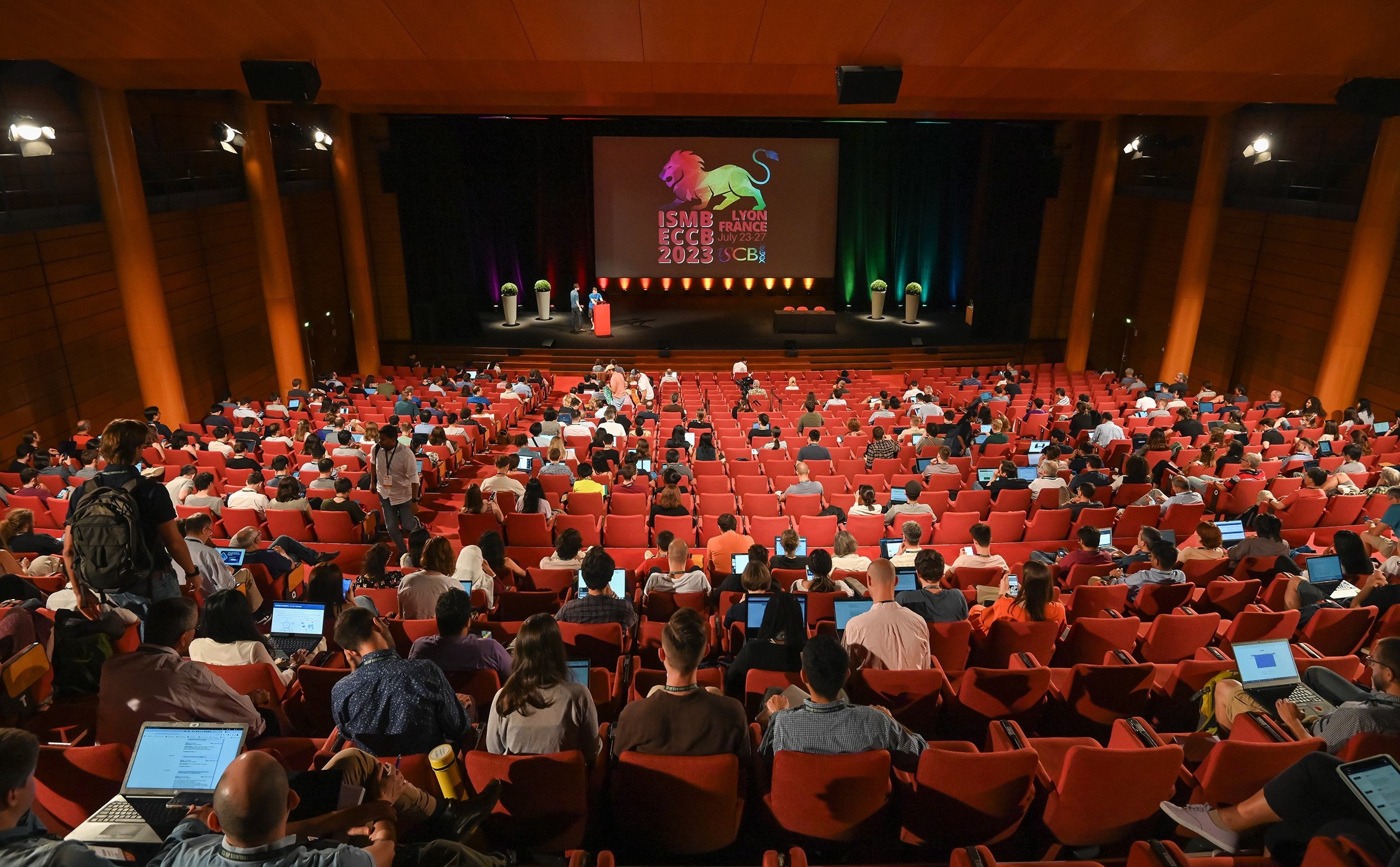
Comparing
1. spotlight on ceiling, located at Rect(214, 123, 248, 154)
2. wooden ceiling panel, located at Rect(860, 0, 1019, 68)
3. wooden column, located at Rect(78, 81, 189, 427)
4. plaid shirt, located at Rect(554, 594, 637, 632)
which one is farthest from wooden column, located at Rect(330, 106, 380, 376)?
plaid shirt, located at Rect(554, 594, 637, 632)

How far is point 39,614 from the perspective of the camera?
4062 mm

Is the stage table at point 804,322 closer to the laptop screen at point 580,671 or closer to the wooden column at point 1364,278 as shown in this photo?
the wooden column at point 1364,278

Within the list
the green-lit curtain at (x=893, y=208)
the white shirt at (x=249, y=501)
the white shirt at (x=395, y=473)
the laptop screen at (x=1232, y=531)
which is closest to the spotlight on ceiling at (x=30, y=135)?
the white shirt at (x=249, y=501)

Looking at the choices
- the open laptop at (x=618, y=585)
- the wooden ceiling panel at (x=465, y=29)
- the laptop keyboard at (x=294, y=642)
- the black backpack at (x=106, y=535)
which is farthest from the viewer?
the wooden ceiling panel at (x=465, y=29)

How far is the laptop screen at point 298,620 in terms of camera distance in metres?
4.39

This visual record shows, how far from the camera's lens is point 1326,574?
5.29 meters

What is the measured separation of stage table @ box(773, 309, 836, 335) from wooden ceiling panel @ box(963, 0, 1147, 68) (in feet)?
40.0

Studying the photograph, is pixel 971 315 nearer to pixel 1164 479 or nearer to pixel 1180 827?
pixel 1164 479

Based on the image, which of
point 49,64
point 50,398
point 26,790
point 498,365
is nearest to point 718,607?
point 26,790

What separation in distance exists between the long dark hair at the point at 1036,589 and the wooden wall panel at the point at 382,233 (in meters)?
17.6

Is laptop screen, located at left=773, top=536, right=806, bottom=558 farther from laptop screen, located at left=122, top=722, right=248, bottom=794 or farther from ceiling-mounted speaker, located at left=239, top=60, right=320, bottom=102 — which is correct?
ceiling-mounted speaker, located at left=239, top=60, right=320, bottom=102

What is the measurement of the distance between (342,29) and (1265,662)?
821 centimetres

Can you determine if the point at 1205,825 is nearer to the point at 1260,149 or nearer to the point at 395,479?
the point at 395,479

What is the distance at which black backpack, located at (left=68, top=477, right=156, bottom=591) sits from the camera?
3682mm
